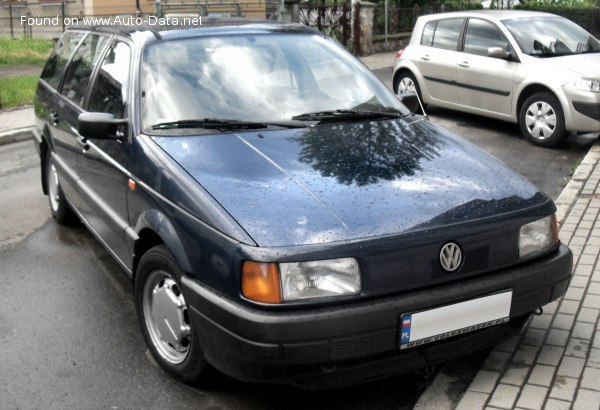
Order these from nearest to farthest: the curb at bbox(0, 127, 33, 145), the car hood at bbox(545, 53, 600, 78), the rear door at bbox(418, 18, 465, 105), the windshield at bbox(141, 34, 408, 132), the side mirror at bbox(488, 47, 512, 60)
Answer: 1. the windshield at bbox(141, 34, 408, 132)
2. the car hood at bbox(545, 53, 600, 78)
3. the side mirror at bbox(488, 47, 512, 60)
4. the curb at bbox(0, 127, 33, 145)
5. the rear door at bbox(418, 18, 465, 105)

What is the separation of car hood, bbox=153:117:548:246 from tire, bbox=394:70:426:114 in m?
7.07

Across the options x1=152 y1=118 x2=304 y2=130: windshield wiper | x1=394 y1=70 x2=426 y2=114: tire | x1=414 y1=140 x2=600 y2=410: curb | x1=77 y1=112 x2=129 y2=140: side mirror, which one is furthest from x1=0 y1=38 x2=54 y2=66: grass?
x1=152 y1=118 x2=304 y2=130: windshield wiper

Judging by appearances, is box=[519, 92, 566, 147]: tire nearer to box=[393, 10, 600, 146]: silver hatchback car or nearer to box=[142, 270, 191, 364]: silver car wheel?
box=[393, 10, 600, 146]: silver hatchback car

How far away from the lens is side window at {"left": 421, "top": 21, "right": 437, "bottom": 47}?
10938 millimetres

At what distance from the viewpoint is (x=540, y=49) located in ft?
30.9

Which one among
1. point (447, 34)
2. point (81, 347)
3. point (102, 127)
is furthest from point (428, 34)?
point (81, 347)

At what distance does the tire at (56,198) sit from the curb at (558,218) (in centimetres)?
357

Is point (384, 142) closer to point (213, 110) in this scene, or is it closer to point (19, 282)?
point (213, 110)

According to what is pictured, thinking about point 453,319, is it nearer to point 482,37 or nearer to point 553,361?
point 553,361

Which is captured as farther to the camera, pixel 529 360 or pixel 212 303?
pixel 529 360

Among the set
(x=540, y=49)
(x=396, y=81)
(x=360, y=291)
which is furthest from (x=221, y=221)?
(x=396, y=81)

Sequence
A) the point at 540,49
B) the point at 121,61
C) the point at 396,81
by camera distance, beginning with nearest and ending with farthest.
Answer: the point at 121,61
the point at 540,49
the point at 396,81

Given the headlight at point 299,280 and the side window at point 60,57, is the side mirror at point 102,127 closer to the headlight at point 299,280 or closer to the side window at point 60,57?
the headlight at point 299,280

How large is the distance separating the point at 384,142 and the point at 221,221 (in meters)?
1.21
